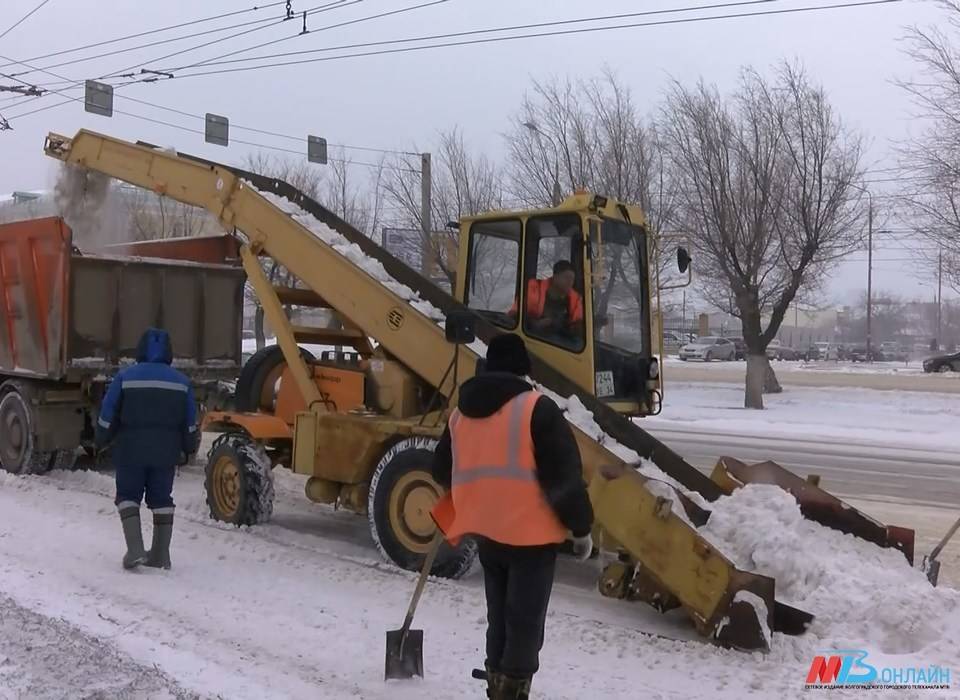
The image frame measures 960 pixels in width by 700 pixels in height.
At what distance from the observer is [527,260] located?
732 centimetres

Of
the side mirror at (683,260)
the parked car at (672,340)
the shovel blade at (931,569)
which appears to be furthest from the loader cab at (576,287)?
the parked car at (672,340)

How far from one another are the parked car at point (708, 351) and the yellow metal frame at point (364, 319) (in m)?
51.7

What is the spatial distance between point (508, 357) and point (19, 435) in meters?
8.79

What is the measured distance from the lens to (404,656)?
4871mm

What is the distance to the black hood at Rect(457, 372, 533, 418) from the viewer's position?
13.5ft

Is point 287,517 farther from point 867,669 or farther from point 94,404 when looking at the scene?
point 867,669

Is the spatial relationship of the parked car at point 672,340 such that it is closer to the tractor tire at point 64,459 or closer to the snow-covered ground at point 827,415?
the snow-covered ground at point 827,415

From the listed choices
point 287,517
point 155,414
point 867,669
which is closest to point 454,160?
point 287,517

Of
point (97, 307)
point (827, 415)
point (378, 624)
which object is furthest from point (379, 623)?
point (827, 415)

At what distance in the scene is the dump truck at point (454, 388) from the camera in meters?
5.64

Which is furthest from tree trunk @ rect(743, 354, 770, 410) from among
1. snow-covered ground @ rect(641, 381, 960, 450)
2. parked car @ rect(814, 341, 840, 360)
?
parked car @ rect(814, 341, 840, 360)

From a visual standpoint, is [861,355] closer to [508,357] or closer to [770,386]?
[770,386]

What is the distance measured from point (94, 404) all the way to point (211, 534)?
355 cm

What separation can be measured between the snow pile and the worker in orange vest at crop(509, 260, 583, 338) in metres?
1.74
